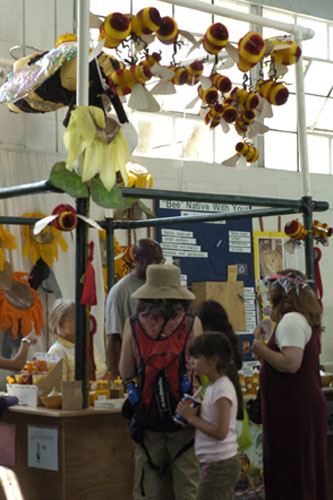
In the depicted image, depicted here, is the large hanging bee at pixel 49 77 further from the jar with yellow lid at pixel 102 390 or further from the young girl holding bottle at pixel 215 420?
the young girl holding bottle at pixel 215 420

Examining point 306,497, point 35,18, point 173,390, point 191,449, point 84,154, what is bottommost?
point 306,497

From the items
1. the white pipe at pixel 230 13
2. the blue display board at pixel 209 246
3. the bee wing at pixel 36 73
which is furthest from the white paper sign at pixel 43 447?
the blue display board at pixel 209 246

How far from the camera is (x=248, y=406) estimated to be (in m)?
4.59

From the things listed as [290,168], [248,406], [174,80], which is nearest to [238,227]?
[290,168]

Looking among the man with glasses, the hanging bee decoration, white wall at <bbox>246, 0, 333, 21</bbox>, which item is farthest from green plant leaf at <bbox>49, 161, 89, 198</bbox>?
white wall at <bbox>246, 0, 333, 21</bbox>

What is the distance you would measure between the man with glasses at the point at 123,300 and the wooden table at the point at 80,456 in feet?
4.16

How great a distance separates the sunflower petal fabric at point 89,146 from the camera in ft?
12.0

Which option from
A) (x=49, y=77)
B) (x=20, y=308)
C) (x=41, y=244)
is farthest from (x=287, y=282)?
(x=41, y=244)

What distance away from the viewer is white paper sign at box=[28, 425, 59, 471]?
3.74 m

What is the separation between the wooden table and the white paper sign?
0.02m

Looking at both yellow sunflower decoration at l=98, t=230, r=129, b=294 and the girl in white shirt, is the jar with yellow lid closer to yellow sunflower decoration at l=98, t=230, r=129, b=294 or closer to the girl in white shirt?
the girl in white shirt

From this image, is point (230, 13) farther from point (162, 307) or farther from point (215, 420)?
point (215, 420)

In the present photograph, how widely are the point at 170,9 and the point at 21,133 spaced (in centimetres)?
240

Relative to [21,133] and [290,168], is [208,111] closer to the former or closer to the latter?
[21,133]
